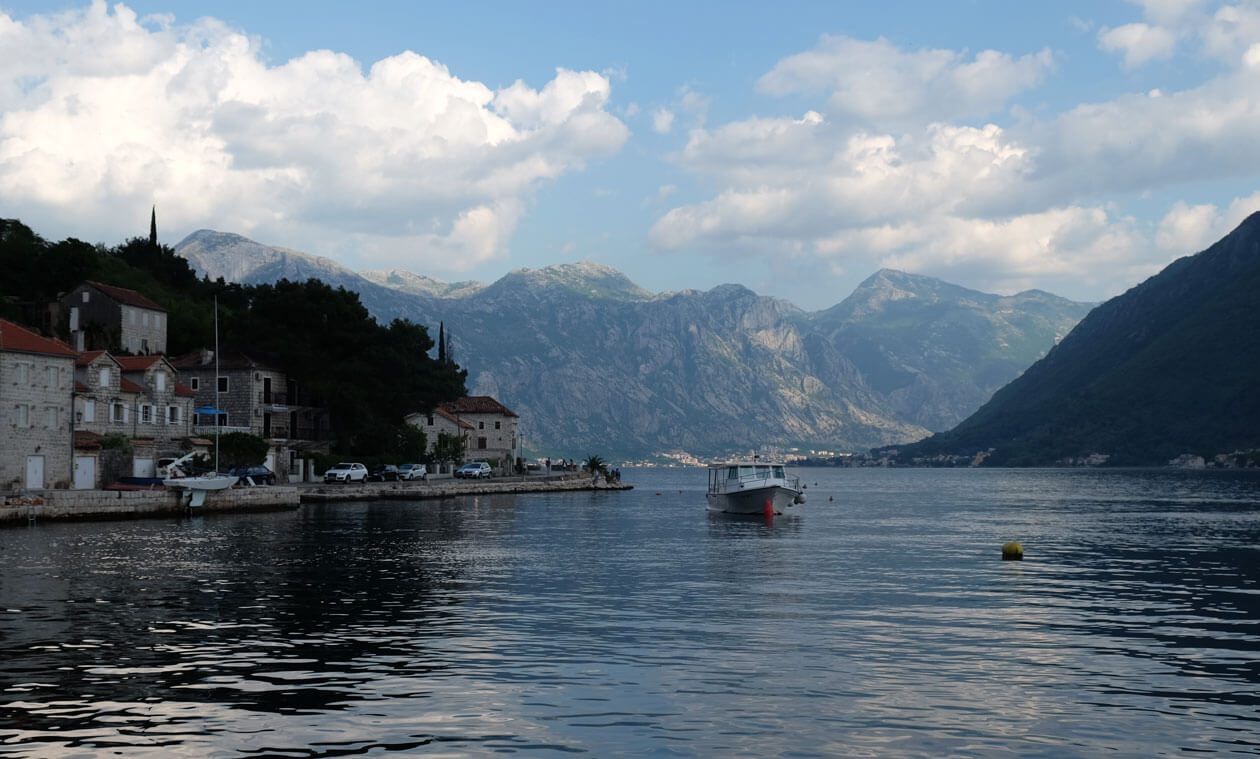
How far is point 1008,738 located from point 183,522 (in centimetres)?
6825

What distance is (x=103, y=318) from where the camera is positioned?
369 ft

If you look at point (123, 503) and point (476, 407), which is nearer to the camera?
point (123, 503)

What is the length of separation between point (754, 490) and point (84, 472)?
170 ft

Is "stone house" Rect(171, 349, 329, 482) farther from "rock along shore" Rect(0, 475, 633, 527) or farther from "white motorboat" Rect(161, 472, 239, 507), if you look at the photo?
"white motorboat" Rect(161, 472, 239, 507)

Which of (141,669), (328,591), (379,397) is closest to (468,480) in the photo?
(379,397)

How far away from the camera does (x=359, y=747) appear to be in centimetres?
1761

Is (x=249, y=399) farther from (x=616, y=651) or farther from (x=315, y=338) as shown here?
(x=616, y=651)

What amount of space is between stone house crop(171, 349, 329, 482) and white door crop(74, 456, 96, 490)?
25.7 m

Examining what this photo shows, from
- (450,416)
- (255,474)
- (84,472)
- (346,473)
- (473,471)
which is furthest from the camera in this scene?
(450,416)

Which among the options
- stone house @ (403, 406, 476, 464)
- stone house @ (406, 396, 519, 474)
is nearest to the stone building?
stone house @ (403, 406, 476, 464)

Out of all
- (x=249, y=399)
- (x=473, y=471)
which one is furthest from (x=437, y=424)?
(x=249, y=399)

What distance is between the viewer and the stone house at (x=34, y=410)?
78250 millimetres

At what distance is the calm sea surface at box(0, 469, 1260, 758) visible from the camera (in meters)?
18.6

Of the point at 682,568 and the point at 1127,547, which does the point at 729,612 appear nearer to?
the point at 682,568
